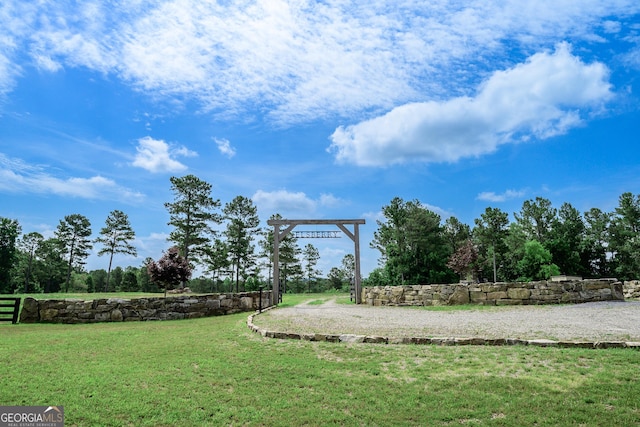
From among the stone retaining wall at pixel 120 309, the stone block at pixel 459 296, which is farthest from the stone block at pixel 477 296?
the stone retaining wall at pixel 120 309

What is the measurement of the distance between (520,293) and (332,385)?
1222 cm

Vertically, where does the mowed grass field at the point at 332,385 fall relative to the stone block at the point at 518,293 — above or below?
below

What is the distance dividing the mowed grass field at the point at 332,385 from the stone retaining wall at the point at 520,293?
29.3 feet

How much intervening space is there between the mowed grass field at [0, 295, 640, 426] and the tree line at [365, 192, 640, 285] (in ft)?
120

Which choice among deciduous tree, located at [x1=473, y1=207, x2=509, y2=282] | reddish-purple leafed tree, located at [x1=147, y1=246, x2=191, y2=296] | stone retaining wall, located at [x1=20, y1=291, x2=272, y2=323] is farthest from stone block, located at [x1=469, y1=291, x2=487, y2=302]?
deciduous tree, located at [x1=473, y1=207, x2=509, y2=282]

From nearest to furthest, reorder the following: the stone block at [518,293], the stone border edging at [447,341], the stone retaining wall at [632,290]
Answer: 1. the stone border edging at [447,341]
2. the stone block at [518,293]
3. the stone retaining wall at [632,290]

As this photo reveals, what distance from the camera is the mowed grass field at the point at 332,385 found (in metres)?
4.12

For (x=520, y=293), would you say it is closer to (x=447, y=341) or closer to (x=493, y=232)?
(x=447, y=341)

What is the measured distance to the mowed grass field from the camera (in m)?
4.12

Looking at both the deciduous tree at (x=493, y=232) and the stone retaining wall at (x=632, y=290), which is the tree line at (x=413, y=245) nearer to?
the deciduous tree at (x=493, y=232)

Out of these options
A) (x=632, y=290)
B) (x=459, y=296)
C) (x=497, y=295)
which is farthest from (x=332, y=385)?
(x=632, y=290)

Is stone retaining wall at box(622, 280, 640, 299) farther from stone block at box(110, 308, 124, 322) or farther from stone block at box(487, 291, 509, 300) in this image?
stone block at box(110, 308, 124, 322)

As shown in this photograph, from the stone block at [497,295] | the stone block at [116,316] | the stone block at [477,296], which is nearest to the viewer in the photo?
the stone block at [116,316]

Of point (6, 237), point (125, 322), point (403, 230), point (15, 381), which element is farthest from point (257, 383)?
point (6, 237)
